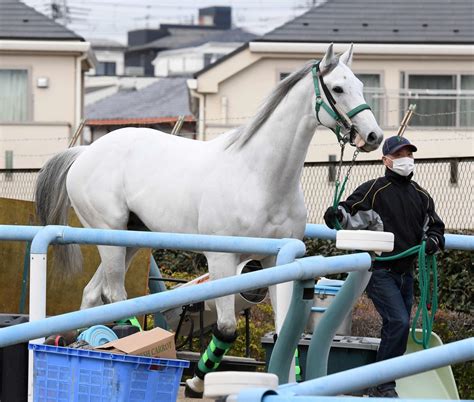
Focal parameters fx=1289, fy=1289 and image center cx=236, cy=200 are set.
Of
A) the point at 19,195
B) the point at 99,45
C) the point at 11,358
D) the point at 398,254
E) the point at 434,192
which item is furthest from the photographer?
the point at 99,45

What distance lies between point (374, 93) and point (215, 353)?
18345 mm

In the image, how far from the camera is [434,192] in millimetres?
13000

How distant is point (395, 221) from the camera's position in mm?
7219

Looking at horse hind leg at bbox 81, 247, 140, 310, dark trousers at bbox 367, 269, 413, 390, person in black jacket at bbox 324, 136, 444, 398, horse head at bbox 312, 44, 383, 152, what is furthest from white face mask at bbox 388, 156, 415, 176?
horse hind leg at bbox 81, 247, 140, 310

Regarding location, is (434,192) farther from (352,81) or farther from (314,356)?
(314,356)

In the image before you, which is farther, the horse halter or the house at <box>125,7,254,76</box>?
the house at <box>125,7,254,76</box>

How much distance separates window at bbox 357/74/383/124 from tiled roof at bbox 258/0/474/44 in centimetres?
75

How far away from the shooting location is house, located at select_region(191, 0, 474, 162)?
25484 millimetres

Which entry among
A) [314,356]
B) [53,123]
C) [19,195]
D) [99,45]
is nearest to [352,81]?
[314,356]

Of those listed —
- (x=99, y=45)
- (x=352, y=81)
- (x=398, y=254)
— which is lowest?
(x=99, y=45)

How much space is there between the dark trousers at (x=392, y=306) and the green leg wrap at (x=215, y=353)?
0.84 meters

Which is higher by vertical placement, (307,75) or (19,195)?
(307,75)

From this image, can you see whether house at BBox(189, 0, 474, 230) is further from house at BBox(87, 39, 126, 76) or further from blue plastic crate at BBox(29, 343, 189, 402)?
house at BBox(87, 39, 126, 76)

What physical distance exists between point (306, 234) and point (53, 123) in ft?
64.2
